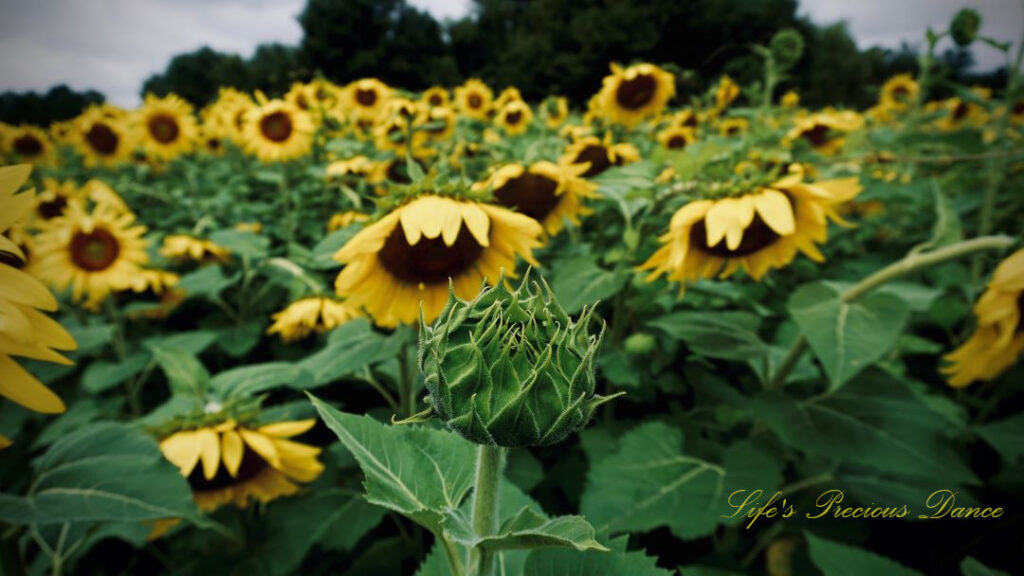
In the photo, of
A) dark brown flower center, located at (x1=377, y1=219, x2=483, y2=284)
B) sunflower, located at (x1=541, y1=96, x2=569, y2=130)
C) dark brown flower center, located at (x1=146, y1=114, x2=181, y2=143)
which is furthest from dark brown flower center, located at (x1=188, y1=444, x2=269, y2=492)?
dark brown flower center, located at (x1=146, y1=114, x2=181, y2=143)

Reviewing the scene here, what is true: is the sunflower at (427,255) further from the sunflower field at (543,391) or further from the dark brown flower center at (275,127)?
the dark brown flower center at (275,127)

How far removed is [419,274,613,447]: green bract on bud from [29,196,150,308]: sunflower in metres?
2.02

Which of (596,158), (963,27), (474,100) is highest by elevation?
(474,100)

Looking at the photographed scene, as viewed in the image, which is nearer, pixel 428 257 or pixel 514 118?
pixel 428 257

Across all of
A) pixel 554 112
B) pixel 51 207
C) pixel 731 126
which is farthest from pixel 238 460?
pixel 731 126

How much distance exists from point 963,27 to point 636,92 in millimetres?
1411

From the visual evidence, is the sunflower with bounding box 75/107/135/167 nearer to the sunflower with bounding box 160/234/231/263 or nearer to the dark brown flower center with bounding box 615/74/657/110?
the sunflower with bounding box 160/234/231/263

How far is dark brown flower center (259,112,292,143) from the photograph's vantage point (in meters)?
3.14

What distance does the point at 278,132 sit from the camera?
124 inches

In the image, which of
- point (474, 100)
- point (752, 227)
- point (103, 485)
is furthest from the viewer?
point (474, 100)

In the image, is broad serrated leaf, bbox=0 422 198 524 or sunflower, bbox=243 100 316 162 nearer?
broad serrated leaf, bbox=0 422 198 524

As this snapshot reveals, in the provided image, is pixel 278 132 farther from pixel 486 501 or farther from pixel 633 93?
pixel 486 501

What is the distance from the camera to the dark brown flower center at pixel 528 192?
149 cm

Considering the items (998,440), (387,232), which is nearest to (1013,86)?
(998,440)
